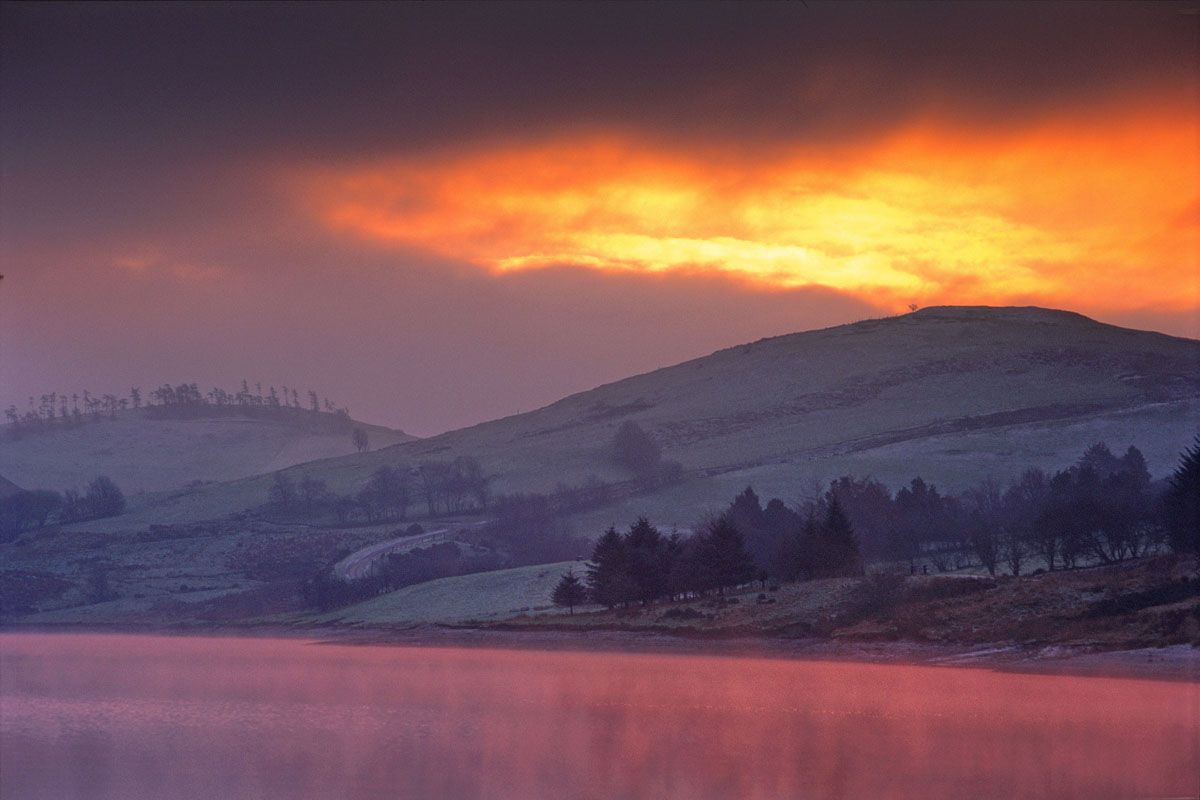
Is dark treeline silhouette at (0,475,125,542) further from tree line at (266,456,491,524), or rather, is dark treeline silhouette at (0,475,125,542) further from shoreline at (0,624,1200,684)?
shoreline at (0,624,1200,684)

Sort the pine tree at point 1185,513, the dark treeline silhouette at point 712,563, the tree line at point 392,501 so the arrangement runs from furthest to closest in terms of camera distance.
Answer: the tree line at point 392,501
the dark treeline silhouette at point 712,563
the pine tree at point 1185,513

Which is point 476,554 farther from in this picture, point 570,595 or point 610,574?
point 610,574

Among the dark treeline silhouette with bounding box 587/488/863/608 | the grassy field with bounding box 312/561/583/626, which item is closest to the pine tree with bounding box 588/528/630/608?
the dark treeline silhouette with bounding box 587/488/863/608

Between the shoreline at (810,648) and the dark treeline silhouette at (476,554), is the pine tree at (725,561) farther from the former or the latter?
the dark treeline silhouette at (476,554)

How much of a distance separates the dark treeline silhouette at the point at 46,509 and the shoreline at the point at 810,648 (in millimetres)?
86699

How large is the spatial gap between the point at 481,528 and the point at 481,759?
123m

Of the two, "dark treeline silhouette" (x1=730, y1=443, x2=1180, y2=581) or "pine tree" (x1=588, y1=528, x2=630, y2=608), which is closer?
"dark treeline silhouette" (x1=730, y1=443, x2=1180, y2=581)

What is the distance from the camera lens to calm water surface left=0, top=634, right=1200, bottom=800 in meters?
31.3

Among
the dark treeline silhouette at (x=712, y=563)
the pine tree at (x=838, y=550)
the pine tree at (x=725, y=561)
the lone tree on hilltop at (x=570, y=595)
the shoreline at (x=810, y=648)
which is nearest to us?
the shoreline at (x=810, y=648)

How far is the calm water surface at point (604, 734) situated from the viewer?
A: 31266 mm

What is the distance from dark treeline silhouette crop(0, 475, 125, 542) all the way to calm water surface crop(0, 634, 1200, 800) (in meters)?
129

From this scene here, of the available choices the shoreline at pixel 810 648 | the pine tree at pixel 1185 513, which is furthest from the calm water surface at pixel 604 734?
the pine tree at pixel 1185 513

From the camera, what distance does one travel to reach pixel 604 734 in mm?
39281

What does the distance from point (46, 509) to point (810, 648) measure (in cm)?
15486
